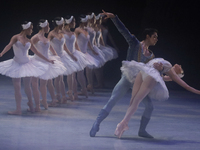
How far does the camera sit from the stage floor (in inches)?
166

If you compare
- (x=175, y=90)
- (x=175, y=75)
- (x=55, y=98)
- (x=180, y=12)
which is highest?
(x=175, y=75)

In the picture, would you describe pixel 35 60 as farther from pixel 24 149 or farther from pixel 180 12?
pixel 180 12

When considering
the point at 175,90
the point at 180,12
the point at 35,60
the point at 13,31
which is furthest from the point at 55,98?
the point at 13,31

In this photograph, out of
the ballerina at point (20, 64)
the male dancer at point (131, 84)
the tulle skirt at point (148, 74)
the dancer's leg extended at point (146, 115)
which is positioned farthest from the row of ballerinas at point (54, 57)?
the dancer's leg extended at point (146, 115)

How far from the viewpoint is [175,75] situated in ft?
14.8

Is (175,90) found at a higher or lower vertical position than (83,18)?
lower

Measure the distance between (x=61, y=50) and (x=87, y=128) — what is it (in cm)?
220

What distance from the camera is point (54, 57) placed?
6.58 m

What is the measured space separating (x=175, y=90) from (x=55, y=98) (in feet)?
12.0

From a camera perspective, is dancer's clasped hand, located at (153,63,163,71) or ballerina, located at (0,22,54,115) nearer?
dancer's clasped hand, located at (153,63,163,71)

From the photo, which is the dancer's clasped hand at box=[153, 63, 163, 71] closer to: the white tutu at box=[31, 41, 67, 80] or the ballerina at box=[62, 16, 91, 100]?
the white tutu at box=[31, 41, 67, 80]

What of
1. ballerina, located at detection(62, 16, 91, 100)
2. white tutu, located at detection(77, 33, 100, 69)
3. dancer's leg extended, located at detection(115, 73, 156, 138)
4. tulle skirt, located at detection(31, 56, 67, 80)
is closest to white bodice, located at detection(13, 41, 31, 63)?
tulle skirt, located at detection(31, 56, 67, 80)

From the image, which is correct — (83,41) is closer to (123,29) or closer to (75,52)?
(75,52)

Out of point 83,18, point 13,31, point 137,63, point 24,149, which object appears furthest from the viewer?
point 13,31
